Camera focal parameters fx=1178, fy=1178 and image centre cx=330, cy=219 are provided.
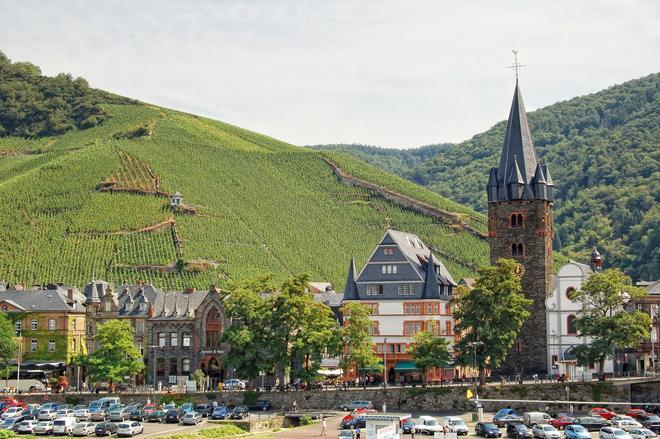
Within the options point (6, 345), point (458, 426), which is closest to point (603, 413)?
point (458, 426)

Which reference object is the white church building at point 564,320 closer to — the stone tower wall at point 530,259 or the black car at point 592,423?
the stone tower wall at point 530,259

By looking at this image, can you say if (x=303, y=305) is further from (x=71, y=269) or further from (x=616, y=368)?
(x=71, y=269)

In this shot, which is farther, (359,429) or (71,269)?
(71,269)

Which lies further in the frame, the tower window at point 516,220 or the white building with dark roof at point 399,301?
the tower window at point 516,220

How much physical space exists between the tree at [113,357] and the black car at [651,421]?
4877 centimetres

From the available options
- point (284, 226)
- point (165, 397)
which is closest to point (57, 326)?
point (165, 397)

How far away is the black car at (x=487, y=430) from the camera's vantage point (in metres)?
80.9

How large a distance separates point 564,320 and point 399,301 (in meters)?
15.9

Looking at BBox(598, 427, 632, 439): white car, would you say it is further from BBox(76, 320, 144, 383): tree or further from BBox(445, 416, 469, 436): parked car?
BBox(76, 320, 144, 383): tree

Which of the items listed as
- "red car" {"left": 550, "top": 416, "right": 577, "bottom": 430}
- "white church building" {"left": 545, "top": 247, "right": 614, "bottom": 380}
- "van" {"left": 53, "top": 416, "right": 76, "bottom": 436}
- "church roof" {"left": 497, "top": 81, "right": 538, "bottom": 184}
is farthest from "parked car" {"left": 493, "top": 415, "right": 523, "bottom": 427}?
"church roof" {"left": 497, "top": 81, "right": 538, "bottom": 184}

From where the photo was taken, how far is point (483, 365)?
103 meters

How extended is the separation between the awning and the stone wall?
39.2ft

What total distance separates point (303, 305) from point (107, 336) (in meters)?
19.9

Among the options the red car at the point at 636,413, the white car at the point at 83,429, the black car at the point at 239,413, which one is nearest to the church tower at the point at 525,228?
the red car at the point at 636,413
